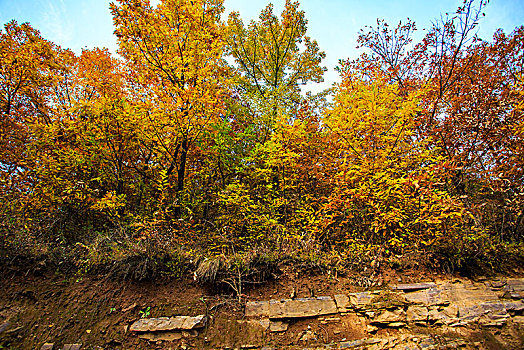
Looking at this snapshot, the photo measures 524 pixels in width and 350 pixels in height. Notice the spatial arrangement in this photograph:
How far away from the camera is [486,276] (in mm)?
3498

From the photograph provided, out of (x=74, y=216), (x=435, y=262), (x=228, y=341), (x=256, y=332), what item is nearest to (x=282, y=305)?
(x=256, y=332)

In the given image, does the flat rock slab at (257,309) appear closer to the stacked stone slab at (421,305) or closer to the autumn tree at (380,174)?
the stacked stone slab at (421,305)

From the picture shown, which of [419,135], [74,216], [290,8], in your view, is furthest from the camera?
[290,8]

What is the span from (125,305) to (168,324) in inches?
34.3

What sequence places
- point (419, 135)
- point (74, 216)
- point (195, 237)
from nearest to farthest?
point (195, 237)
point (74, 216)
point (419, 135)

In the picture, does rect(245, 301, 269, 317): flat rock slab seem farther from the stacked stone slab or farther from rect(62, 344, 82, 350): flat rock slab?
rect(62, 344, 82, 350): flat rock slab

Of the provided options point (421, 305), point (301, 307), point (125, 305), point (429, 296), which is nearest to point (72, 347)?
point (125, 305)

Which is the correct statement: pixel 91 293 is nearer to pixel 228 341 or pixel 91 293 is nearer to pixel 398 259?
pixel 228 341

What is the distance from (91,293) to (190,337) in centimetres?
195

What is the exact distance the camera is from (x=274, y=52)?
8.15 metres

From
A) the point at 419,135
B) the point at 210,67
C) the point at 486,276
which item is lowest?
the point at 486,276

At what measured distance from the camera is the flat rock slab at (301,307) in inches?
126

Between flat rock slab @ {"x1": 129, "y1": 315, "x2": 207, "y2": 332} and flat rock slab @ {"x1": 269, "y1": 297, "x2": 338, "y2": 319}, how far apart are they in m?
1.11

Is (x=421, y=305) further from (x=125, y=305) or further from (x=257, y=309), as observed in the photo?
(x=125, y=305)
